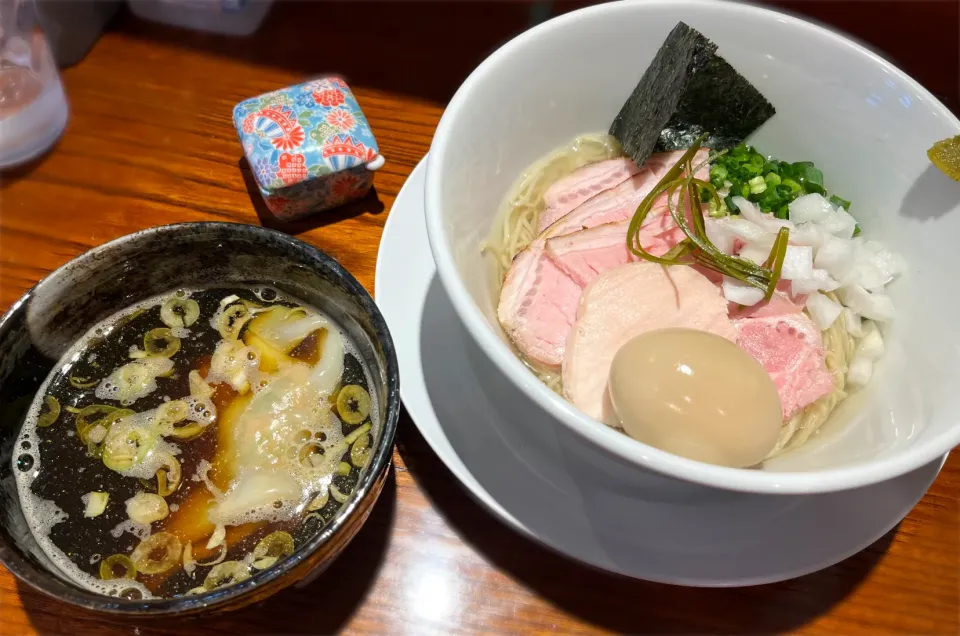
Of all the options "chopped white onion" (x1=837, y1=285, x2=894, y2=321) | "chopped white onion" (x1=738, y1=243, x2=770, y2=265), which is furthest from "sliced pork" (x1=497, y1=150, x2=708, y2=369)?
"chopped white onion" (x1=837, y1=285, x2=894, y2=321)

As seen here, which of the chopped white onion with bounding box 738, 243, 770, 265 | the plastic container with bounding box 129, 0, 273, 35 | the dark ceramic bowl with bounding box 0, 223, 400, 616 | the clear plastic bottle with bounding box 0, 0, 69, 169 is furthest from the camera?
the plastic container with bounding box 129, 0, 273, 35

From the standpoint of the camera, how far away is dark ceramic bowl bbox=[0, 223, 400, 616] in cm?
97

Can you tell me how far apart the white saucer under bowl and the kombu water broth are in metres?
0.16

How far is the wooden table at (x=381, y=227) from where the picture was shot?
115cm

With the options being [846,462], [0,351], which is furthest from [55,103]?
[846,462]

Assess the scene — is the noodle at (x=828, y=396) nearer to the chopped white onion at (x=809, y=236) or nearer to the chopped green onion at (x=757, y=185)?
the chopped white onion at (x=809, y=236)

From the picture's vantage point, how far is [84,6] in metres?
1.89

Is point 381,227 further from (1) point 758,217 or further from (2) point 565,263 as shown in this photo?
(1) point 758,217

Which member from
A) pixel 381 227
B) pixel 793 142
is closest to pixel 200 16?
pixel 381 227

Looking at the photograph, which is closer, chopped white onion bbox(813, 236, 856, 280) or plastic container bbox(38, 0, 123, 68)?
chopped white onion bbox(813, 236, 856, 280)

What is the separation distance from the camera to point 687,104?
146 cm

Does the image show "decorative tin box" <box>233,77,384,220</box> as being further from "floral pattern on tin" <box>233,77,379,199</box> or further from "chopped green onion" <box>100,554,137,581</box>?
"chopped green onion" <box>100,554,137,581</box>

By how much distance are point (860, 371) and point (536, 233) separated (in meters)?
0.74

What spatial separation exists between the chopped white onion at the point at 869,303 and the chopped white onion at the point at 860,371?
3.9 inches
